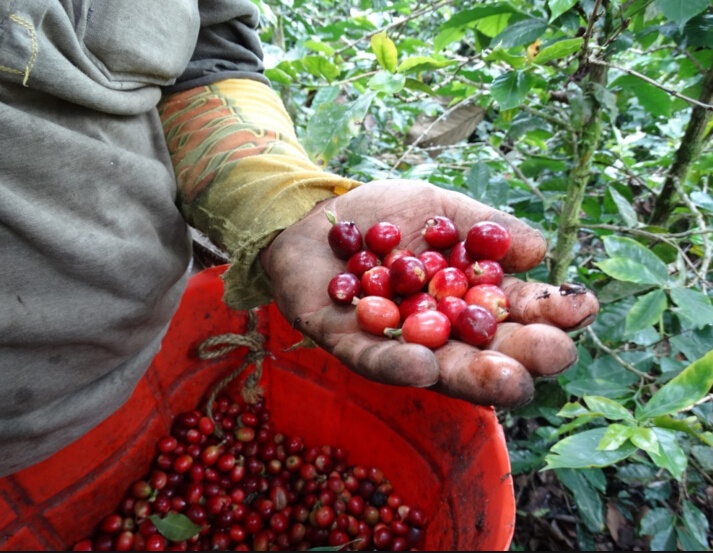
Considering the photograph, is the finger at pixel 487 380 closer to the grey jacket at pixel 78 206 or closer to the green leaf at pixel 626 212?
the grey jacket at pixel 78 206

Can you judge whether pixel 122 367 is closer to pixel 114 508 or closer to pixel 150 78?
pixel 150 78

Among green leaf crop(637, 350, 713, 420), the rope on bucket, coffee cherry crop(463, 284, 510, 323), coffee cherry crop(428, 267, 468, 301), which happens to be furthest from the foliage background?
the rope on bucket

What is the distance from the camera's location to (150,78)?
1.12m

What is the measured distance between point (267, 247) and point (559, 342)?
80 centimetres

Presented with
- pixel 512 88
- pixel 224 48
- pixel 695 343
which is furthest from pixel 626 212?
pixel 224 48

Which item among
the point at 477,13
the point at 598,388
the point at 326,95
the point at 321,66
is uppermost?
the point at 477,13

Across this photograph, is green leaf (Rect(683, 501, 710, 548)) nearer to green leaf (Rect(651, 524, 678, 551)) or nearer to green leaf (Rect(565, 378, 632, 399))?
green leaf (Rect(651, 524, 678, 551))

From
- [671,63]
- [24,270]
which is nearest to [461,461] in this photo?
[24,270]

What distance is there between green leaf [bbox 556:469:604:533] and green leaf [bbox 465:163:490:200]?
41.9 inches

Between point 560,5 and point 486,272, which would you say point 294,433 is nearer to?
point 486,272

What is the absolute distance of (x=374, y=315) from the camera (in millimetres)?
1060

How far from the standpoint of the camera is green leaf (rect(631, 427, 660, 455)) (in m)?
0.92

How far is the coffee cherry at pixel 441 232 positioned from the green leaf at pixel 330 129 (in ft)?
1.69

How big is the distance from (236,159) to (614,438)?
1.18 m
